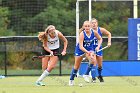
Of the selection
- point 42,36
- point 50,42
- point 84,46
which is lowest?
point 84,46

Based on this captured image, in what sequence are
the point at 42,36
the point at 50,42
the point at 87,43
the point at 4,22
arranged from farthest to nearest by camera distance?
1. the point at 4,22
2. the point at 87,43
3. the point at 50,42
4. the point at 42,36

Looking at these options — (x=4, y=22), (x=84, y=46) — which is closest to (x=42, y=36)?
(x=84, y=46)

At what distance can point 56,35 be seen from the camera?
638 inches

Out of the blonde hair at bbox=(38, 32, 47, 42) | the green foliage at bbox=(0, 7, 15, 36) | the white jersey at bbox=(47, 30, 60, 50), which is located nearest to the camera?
the blonde hair at bbox=(38, 32, 47, 42)

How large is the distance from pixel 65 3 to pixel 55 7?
129 centimetres

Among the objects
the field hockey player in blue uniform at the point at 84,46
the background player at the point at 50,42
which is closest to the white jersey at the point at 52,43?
the background player at the point at 50,42

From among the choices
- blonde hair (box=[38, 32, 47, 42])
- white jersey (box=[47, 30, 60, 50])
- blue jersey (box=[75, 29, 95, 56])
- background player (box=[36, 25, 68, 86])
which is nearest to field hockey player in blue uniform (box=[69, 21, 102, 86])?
blue jersey (box=[75, 29, 95, 56])

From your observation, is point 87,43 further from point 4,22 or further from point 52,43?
point 4,22

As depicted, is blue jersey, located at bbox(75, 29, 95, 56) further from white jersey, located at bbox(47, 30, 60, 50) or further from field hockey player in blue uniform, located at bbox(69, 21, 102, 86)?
white jersey, located at bbox(47, 30, 60, 50)

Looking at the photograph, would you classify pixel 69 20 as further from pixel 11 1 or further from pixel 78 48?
pixel 78 48

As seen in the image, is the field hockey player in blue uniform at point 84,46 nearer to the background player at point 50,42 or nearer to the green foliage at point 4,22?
the background player at point 50,42

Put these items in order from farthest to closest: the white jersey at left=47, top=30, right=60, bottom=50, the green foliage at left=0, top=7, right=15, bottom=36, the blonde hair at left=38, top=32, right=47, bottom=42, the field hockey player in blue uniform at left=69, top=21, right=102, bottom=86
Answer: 1. the green foliage at left=0, top=7, right=15, bottom=36
2. the white jersey at left=47, top=30, right=60, bottom=50
3. the blonde hair at left=38, top=32, right=47, bottom=42
4. the field hockey player in blue uniform at left=69, top=21, right=102, bottom=86

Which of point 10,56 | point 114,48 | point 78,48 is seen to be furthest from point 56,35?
point 114,48

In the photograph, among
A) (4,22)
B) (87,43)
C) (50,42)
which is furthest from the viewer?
(4,22)
